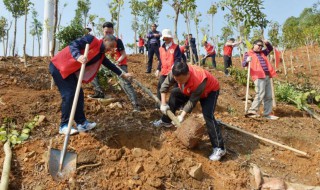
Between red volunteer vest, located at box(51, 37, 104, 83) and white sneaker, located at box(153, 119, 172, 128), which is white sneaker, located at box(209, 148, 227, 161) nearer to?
white sneaker, located at box(153, 119, 172, 128)

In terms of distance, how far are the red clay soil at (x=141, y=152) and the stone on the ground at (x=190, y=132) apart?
13 cm

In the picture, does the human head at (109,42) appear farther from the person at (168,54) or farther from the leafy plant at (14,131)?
the person at (168,54)

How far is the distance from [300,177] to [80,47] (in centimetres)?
333

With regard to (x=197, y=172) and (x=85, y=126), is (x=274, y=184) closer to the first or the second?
(x=197, y=172)

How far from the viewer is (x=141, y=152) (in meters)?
3.82

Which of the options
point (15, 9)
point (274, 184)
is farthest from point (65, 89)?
point (15, 9)

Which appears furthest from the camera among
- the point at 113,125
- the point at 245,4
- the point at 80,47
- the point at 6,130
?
the point at 245,4

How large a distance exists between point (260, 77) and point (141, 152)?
3.46m

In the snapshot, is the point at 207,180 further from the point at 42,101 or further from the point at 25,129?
the point at 42,101

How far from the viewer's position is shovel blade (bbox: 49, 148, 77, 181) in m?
3.34

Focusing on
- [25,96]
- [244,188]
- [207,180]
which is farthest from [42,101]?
[244,188]

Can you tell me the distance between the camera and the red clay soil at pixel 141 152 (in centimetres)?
346

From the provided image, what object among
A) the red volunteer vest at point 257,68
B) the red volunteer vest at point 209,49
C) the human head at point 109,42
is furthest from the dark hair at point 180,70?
the red volunteer vest at point 209,49

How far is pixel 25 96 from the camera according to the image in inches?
210
